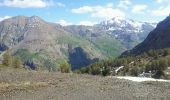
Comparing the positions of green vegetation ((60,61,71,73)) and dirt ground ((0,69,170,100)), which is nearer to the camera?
dirt ground ((0,69,170,100))

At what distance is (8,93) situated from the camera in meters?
53.0

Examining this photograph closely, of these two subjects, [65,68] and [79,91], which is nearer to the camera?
[79,91]

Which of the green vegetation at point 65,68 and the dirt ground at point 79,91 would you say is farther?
the green vegetation at point 65,68

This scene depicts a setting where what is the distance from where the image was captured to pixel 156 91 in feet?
172

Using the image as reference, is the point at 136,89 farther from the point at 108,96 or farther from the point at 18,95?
Answer: the point at 18,95

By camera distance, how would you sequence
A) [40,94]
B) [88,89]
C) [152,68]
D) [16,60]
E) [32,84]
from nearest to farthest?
1. [40,94]
2. [88,89]
3. [32,84]
4. [16,60]
5. [152,68]

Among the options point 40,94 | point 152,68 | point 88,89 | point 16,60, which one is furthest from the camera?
point 152,68

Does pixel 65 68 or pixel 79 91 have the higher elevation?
pixel 79 91

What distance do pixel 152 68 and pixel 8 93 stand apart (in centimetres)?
14190

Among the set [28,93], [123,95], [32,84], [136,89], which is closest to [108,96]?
[123,95]

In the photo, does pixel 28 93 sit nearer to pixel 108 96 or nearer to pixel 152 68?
pixel 108 96

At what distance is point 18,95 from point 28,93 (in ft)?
7.96

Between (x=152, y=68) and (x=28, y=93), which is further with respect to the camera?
(x=152, y=68)

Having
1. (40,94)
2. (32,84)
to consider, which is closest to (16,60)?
(32,84)
